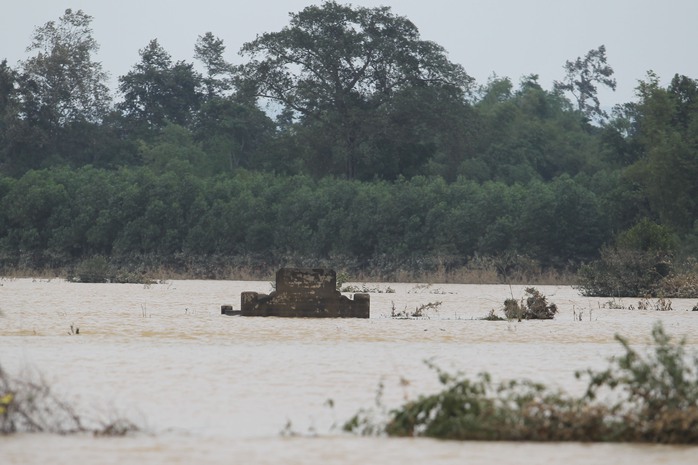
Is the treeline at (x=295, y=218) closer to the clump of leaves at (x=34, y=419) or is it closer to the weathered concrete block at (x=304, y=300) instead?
the weathered concrete block at (x=304, y=300)

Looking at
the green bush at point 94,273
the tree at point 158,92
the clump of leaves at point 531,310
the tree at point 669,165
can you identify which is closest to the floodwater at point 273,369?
the clump of leaves at point 531,310

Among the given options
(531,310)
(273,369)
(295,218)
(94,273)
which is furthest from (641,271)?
(295,218)

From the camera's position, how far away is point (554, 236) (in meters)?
54.9

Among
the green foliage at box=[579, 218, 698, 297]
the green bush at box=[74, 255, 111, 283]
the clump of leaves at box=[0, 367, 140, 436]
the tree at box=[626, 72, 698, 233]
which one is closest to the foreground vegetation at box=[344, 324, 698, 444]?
the clump of leaves at box=[0, 367, 140, 436]

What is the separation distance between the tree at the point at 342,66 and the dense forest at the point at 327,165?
0.10 metres

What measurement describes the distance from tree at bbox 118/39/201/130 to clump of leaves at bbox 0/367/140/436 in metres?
69.5

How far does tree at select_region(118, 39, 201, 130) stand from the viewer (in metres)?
80.1

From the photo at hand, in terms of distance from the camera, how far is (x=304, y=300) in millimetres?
25203

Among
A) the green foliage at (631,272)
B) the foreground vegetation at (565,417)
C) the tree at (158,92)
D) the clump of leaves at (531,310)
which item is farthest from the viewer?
the tree at (158,92)

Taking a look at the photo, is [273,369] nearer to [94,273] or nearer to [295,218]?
[94,273]

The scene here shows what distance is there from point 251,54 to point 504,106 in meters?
19.6

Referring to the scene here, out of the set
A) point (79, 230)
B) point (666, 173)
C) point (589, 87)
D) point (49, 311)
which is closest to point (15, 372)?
point (49, 311)

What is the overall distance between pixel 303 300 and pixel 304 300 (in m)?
0.02

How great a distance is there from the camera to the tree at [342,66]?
214ft
